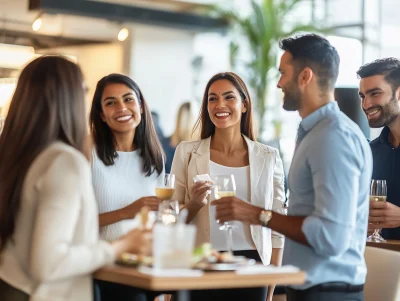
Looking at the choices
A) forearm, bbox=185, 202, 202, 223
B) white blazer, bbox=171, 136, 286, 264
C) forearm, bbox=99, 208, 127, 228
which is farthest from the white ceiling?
forearm, bbox=99, 208, 127, 228

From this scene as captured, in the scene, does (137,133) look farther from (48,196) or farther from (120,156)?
(48,196)

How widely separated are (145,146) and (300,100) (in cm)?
114

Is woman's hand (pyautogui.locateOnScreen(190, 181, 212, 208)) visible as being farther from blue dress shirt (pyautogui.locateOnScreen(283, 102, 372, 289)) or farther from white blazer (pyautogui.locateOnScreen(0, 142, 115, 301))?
white blazer (pyautogui.locateOnScreen(0, 142, 115, 301))

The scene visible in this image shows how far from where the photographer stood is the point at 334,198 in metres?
3.00

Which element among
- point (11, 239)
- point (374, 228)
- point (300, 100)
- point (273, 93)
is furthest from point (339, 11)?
point (11, 239)

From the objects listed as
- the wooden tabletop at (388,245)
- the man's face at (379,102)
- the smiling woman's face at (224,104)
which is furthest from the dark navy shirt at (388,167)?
the smiling woman's face at (224,104)

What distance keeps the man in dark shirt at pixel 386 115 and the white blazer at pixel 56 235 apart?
7.24 feet

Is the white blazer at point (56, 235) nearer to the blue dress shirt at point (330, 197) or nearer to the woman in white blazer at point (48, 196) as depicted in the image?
the woman in white blazer at point (48, 196)

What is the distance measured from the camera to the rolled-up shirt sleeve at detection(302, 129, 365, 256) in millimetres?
3006

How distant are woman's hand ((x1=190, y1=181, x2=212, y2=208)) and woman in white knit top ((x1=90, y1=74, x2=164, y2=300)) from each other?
0.78 feet

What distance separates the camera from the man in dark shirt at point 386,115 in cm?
451

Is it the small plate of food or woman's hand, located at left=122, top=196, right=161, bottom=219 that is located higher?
woman's hand, located at left=122, top=196, right=161, bottom=219

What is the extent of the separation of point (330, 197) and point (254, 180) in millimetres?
1183

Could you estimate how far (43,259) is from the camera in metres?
2.66
